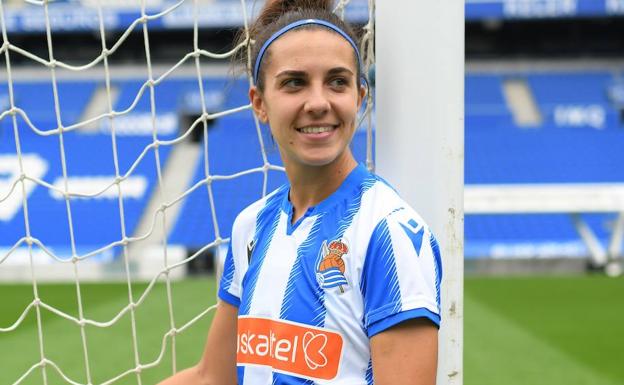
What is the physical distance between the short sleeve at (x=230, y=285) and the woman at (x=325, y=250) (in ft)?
0.14

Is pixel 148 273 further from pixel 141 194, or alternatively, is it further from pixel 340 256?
pixel 340 256

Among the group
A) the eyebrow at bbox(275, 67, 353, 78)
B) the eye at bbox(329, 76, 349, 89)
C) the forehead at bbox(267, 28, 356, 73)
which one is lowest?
the eye at bbox(329, 76, 349, 89)

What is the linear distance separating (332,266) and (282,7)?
0.49 m

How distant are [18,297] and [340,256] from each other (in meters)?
8.12

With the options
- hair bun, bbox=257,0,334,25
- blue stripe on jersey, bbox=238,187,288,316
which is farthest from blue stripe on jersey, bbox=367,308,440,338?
hair bun, bbox=257,0,334,25

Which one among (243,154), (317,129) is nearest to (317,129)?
(317,129)

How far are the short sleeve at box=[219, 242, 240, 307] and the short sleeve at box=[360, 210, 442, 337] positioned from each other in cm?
34

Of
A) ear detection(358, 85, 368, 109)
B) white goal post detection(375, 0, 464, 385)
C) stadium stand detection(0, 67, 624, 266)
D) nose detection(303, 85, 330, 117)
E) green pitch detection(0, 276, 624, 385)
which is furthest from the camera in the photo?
stadium stand detection(0, 67, 624, 266)

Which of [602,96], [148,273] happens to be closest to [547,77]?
[602,96]

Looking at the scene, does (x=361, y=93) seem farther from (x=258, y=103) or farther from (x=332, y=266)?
(x=332, y=266)

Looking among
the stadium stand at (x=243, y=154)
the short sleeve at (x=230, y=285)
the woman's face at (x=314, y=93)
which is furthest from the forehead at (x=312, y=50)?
the stadium stand at (x=243, y=154)

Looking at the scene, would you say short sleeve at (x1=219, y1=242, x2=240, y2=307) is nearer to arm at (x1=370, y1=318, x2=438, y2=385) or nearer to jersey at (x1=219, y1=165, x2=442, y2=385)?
jersey at (x1=219, y1=165, x2=442, y2=385)

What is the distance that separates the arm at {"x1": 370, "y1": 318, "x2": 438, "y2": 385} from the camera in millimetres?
1028

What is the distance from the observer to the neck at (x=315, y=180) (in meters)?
1.21
